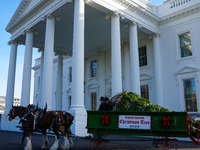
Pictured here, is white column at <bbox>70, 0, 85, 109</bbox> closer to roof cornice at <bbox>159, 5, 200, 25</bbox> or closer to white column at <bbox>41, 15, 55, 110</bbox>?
white column at <bbox>41, 15, 55, 110</bbox>

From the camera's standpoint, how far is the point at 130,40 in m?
15.0

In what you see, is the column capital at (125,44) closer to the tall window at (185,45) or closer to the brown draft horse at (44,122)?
the tall window at (185,45)

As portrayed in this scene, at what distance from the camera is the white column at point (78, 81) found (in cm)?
1014

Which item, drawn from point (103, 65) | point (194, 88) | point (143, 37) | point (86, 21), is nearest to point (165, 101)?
point (194, 88)

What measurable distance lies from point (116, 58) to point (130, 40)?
2.74 meters

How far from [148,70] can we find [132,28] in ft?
15.1

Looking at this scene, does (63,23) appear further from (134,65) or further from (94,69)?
(94,69)

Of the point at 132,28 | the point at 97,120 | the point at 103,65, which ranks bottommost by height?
the point at 97,120

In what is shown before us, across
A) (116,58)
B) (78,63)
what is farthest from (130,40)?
(78,63)

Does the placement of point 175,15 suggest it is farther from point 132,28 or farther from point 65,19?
point 65,19

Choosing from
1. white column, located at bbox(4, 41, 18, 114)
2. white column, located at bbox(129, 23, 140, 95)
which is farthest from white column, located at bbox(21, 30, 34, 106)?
white column, located at bbox(129, 23, 140, 95)

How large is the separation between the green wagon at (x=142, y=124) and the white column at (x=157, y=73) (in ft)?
33.1

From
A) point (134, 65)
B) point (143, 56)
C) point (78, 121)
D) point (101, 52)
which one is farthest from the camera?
point (101, 52)

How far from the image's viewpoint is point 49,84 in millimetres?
12953
